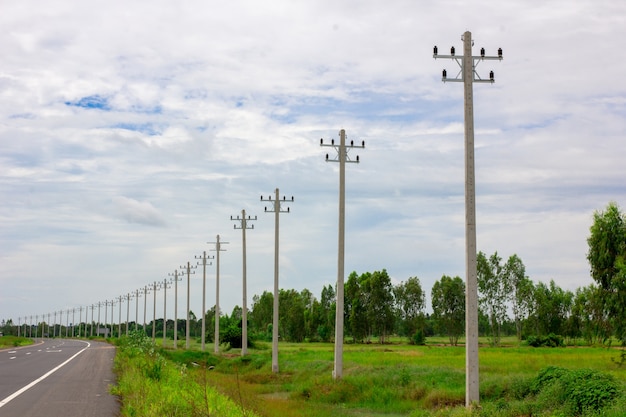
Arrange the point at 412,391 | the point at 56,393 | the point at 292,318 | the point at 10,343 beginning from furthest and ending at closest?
the point at 292,318
the point at 10,343
the point at 412,391
the point at 56,393

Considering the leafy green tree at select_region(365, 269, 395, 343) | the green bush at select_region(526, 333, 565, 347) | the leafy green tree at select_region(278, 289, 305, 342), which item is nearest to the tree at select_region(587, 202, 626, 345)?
the green bush at select_region(526, 333, 565, 347)

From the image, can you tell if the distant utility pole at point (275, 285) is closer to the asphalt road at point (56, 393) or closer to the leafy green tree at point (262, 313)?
the asphalt road at point (56, 393)

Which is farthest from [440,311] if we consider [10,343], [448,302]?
[10,343]

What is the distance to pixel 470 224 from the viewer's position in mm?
21234

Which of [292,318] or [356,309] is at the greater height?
[356,309]

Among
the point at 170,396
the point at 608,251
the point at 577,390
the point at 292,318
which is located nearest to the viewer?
the point at 170,396

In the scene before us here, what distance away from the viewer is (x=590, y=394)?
20.4 meters

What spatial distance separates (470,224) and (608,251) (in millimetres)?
24435

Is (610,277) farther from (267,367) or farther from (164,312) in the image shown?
(164,312)

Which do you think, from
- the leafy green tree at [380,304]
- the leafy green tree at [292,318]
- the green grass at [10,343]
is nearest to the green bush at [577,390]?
the green grass at [10,343]

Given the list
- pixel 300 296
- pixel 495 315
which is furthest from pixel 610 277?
pixel 300 296

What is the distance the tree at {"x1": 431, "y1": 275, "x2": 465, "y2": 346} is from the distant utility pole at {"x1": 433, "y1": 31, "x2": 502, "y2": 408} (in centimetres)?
7823

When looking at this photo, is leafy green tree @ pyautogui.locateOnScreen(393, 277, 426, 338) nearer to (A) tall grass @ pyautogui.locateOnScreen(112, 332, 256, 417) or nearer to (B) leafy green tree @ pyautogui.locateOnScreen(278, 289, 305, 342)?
(B) leafy green tree @ pyautogui.locateOnScreen(278, 289, 305, 342)

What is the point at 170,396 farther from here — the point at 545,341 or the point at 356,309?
the point at 356,309
